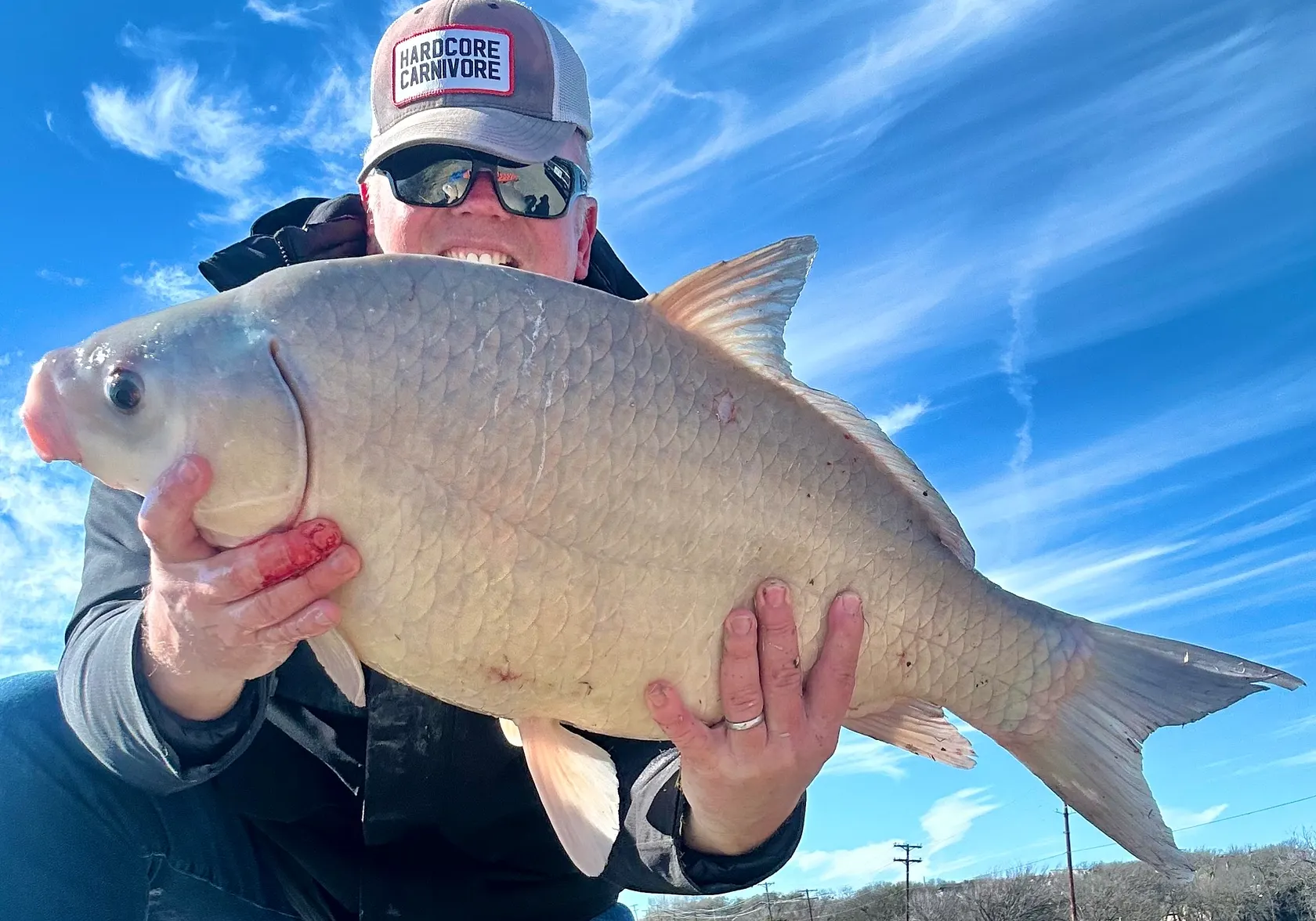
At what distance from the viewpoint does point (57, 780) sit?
2.54 m

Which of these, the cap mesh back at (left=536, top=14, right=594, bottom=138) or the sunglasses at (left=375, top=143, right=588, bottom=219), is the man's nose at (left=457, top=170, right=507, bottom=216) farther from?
the cap mesh back at (left=536, top=14, right=594, bottom=138)

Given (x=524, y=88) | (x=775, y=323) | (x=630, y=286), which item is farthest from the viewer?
(x=630, y=286)

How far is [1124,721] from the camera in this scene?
2.04 metres

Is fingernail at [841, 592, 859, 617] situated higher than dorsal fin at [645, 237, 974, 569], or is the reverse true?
dorsal fin at [645, 237, 974, 569]

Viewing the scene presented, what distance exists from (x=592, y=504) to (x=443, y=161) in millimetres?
1598

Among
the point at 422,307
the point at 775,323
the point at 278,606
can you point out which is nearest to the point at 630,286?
the point at 775,323

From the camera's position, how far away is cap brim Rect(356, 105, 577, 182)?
9.38 feet

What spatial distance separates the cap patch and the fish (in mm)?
1413

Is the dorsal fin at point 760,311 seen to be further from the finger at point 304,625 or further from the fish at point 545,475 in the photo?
the finger at point 304,625

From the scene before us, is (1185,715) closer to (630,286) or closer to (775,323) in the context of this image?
(775,323)

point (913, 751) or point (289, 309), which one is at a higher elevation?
point (289, 309)

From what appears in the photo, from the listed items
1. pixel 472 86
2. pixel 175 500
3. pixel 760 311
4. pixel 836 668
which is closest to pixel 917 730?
pixel 836 668

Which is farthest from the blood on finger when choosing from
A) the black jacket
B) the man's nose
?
the man's nose

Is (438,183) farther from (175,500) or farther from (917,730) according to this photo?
(917,730)
